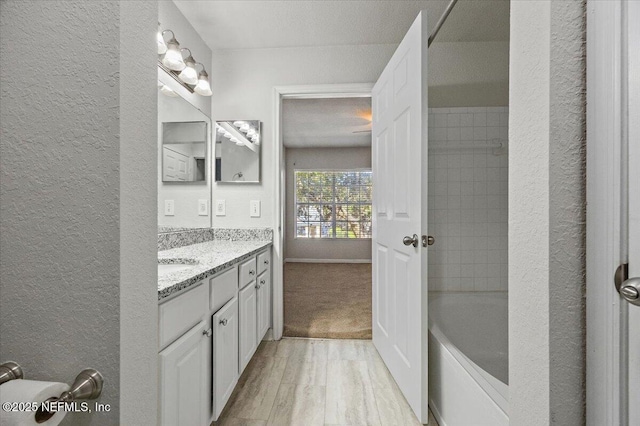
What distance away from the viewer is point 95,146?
56 cm

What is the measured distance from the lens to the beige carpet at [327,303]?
105 inches

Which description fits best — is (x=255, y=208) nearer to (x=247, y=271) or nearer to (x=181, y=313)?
(x=247, y=271)

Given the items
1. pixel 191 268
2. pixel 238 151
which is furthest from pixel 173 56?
pixel 191 268

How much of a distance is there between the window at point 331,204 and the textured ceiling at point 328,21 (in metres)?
4.22

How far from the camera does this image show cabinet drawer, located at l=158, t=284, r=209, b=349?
0.97m

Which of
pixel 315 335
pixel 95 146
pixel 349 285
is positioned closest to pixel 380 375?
pixel 315 335

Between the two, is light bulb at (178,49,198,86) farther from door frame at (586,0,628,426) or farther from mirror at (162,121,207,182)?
door frame at (586,0,628,426)

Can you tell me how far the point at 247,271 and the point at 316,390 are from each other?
0.81 m

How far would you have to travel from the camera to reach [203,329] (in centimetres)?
128

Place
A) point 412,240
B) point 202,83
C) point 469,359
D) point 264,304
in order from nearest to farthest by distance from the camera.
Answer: point 469,359 < point 412,240 < point 202,83 < point 264,304

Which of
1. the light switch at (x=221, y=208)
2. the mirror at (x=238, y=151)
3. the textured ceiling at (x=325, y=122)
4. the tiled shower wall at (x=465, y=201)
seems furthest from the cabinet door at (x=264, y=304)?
the textured ceiling at (x=325, y=122)

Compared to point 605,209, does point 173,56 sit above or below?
above

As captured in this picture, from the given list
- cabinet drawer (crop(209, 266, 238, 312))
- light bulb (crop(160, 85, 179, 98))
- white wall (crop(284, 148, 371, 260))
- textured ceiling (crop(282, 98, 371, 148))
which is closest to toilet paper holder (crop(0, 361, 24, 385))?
cabinet drawer (crop(209, 266, 238, 312))

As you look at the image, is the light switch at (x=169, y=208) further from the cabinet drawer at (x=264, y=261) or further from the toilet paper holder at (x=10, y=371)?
the toilet paper holder at (x=10, y=371)
